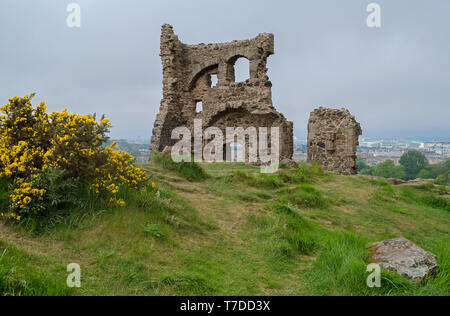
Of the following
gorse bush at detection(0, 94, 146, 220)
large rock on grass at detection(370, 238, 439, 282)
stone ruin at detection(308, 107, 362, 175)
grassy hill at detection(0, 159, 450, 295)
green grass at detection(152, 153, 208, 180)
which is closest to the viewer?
grassy hill at detection(0, 159, 450, 295)

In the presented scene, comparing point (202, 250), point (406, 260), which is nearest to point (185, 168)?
point (202, 250)

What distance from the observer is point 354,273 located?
314 centimetres

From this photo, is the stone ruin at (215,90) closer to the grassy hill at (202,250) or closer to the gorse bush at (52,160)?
the grassy hill at (202,250)

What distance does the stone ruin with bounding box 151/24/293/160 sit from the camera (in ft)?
50.2

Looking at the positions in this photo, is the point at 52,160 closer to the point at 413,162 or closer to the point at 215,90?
the point at 215,90

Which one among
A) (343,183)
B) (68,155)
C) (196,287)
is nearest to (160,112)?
(343,183)

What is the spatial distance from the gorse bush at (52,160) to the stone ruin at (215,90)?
34.4 feet

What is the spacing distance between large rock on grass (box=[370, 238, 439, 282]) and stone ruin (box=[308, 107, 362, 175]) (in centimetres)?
1131

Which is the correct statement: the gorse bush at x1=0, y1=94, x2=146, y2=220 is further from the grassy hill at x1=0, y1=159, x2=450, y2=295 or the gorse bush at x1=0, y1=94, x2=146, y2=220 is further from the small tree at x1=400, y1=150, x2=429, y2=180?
the small tree at x1=400, y1=150, x2=429, y2=180

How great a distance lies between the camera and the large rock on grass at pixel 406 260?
3.15 meters

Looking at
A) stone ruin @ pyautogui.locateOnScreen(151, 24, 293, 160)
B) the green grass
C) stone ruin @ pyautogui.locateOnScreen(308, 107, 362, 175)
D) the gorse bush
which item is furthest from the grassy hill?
stone ruin @ pyautogui.locateOnScreen(151, 24, 293, 160)
